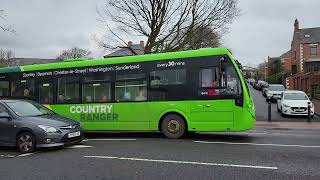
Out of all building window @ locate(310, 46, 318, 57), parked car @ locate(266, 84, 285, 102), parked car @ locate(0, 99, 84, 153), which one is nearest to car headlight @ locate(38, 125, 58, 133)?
parked car @ locate(0, 99, 84, 153)

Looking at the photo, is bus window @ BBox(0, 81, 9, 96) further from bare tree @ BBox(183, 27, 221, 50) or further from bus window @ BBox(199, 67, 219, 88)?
bare tree @ BBox(183, 27, 221, 50)

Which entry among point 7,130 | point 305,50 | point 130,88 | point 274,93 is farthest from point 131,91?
point 305,50

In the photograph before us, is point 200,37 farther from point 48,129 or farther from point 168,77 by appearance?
point 48,129

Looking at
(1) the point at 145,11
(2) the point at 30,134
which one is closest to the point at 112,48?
(1) the point at 145,11

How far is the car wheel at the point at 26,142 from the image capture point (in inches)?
462

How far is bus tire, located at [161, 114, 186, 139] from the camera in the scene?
1413 cm

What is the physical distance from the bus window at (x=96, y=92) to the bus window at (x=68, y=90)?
14.7 inches

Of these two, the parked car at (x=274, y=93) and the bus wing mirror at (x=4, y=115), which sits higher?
the parked car at (x=274, y=93)

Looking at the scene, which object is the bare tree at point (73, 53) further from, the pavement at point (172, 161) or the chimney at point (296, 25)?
the pavement at point (172, 161)

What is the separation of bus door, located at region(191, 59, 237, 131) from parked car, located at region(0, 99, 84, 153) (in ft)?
12.9

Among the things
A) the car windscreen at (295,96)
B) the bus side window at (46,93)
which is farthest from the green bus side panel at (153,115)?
the car windscreen at (295,96)

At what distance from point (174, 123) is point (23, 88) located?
717 centimetres

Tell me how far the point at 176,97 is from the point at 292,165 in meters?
5.86

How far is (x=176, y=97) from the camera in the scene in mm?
14258
